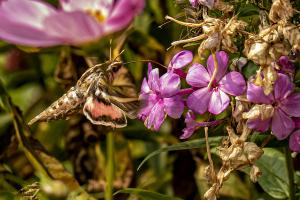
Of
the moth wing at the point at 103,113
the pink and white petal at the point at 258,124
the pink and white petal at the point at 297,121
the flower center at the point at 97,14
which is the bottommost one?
the pink and white petal at the point at 297,121

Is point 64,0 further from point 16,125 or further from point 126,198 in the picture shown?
point 126,198

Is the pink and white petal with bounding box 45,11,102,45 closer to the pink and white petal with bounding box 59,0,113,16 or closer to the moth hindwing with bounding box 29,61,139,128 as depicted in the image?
the pink and white petal with bounding box 59,0,113,16

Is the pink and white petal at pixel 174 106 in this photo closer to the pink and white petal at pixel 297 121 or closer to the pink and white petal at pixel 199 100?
the pink and white petal at pixel 199 100

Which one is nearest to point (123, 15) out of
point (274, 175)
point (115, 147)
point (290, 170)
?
point (290, 170)

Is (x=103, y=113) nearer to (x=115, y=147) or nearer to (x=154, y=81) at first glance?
(x=154, y=81)

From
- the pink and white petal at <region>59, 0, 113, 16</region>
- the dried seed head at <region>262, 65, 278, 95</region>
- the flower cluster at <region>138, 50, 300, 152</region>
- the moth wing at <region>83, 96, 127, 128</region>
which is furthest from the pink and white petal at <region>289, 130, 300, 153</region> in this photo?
the pink and white petal at <region>59, 0, 113, 16</region>

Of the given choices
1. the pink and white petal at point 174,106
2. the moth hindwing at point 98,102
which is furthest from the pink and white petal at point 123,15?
the pink and white petal at point 174,106
